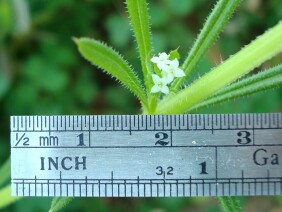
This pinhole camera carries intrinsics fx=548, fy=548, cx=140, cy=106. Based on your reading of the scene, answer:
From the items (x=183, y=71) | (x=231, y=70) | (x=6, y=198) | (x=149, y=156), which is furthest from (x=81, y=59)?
(x=231, y=70)

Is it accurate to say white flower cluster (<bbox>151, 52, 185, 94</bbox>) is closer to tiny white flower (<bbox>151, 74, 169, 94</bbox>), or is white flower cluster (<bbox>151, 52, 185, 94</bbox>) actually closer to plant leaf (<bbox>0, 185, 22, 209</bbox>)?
tiny white flower (<bbox>151, 74, 169, 94</bbox>)

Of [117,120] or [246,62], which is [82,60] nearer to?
[117,120]

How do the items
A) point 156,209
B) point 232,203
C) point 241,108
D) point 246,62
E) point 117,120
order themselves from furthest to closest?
point 156,209
point 241,108
point 117,120
point 232,203
point 246,62

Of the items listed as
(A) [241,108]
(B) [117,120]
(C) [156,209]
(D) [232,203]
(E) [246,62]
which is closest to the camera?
(E) [246,62]

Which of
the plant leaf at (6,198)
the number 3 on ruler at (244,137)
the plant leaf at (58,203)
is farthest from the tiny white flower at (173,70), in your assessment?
the plant leaf at (6,198)

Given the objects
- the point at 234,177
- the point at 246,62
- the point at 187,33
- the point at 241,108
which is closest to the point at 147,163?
the point at 234,177

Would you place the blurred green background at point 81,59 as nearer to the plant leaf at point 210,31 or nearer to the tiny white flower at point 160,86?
the plant leaf at point 210,31

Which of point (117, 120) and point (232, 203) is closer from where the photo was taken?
point (232, 203)
